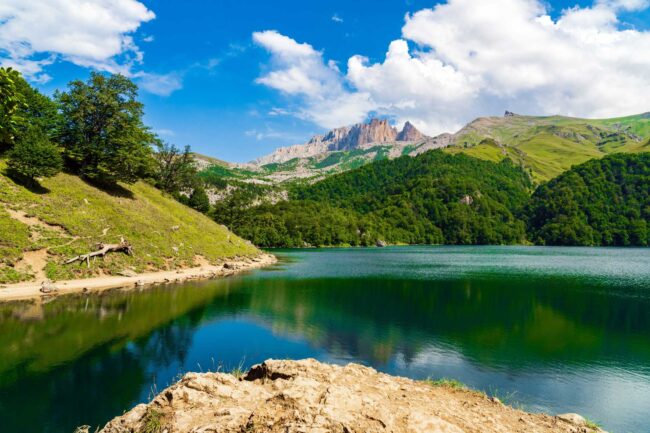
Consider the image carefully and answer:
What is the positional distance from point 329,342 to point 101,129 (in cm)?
6290

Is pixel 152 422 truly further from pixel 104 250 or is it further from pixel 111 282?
pixel 104 250

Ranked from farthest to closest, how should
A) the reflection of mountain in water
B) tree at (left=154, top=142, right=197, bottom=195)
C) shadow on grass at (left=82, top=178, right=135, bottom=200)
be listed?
1. tree at (left=154, top=142, right=197, bottom=195)
2. shadow on grass at (left=82, top=178, right=135, bottom=200)
3. the reflection of mountain in water

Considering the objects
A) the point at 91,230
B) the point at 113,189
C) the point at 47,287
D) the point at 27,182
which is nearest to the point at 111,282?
the point at 47,287

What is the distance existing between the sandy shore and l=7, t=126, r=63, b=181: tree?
2028cm

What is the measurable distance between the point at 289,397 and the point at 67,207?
54.9m

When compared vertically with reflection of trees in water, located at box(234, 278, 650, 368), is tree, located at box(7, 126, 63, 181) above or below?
above

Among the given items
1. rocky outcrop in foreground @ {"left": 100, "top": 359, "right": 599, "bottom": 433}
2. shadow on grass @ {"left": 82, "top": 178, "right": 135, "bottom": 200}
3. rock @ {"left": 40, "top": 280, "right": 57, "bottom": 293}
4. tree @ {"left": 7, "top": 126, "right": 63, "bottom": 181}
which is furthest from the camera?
shadow on grass @ {"left": 82, "top": 178, "right": 135, "bottom": 200}

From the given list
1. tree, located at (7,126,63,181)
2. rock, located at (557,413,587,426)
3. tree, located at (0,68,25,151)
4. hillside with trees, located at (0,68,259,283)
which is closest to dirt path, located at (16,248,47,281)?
hillside with trees, located at (0,68,259,283)

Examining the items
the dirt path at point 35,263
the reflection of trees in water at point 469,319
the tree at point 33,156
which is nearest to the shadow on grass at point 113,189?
the tree at point 33,156

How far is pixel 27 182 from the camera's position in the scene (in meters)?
50.9

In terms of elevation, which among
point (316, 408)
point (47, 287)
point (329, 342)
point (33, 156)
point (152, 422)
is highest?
point (33, 156)

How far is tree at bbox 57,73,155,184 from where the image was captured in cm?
6469

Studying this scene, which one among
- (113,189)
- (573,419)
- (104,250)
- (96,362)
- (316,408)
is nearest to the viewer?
(316,408)

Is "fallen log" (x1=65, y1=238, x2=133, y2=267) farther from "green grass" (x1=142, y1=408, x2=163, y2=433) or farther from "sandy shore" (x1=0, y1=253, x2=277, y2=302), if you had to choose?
"green grass" (x1=142, y1=408, x2=163, y2=433)
